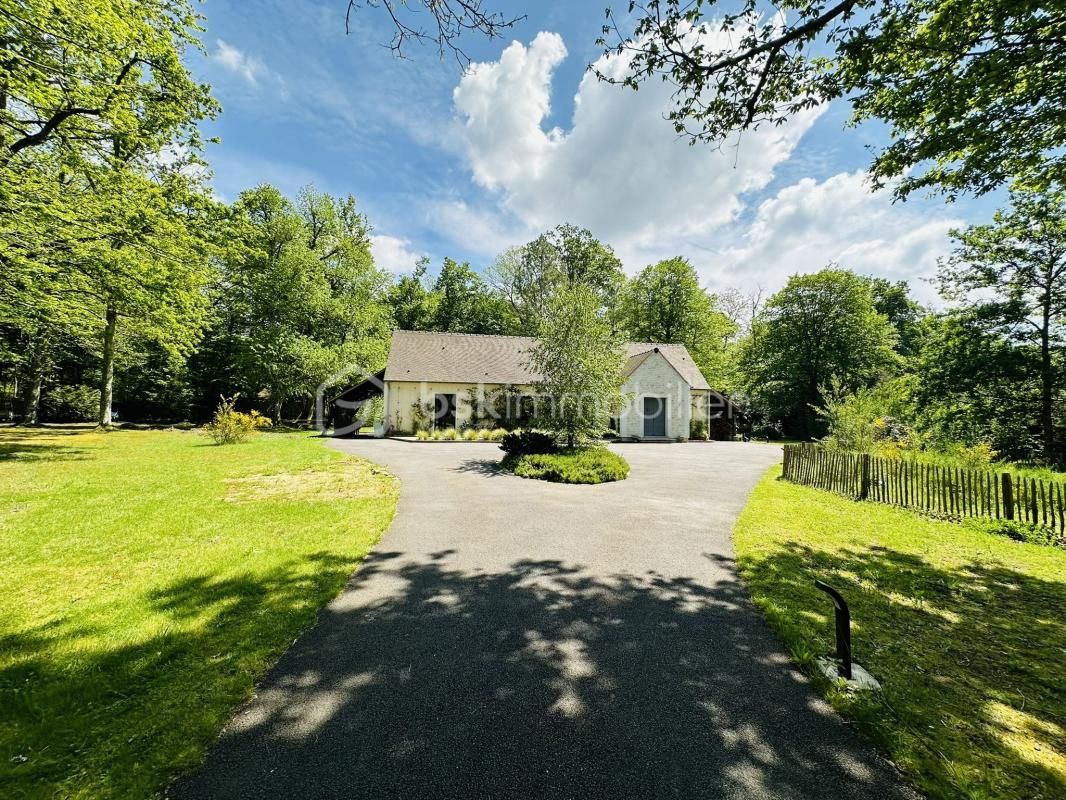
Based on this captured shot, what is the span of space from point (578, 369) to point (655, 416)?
49.6 feet

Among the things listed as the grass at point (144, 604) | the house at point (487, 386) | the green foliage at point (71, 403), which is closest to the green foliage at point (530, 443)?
the grass at point (144, 604)

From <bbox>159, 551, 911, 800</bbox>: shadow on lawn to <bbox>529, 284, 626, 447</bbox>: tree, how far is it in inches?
366

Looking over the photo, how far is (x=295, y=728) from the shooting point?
2799 millimetres

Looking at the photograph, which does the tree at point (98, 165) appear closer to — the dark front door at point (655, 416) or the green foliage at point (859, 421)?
the green foliage at point (859, 421)

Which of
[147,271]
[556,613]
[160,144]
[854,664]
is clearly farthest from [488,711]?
[160,144]

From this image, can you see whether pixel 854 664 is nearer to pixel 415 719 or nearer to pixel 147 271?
pixel 415 719

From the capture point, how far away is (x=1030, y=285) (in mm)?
15633

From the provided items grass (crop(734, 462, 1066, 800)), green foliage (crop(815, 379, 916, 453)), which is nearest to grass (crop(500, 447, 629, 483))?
grass (crop(734, 462, 1066, 800))

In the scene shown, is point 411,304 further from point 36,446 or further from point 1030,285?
point 1030,285

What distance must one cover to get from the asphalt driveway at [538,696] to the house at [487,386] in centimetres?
1802

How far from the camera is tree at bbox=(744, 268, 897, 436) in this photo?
33.2m

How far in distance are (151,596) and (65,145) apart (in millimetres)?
14757

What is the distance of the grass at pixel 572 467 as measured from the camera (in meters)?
11.7

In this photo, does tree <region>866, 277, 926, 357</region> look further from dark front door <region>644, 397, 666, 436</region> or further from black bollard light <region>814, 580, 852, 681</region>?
black bollard light <region>814, 580, 852, 681</region>
